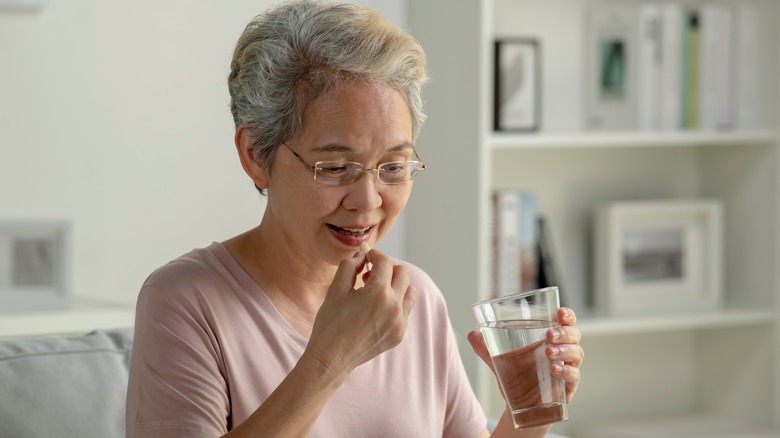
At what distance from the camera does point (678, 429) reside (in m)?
3.26

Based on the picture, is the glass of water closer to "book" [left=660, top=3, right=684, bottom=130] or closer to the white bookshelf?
the white bookshelf

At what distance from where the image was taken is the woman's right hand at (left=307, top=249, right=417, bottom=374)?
4.69 ft

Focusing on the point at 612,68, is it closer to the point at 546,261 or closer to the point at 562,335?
the point at 546,261

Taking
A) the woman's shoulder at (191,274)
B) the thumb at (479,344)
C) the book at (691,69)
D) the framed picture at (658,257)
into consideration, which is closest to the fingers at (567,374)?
the thumb at (479,344)

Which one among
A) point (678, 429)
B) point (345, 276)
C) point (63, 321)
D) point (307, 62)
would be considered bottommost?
point (678, 429)

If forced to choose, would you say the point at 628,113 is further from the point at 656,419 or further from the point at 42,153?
the point at 42,153

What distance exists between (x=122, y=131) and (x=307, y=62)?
4.22 feet

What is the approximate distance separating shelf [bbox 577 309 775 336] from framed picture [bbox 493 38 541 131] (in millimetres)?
536

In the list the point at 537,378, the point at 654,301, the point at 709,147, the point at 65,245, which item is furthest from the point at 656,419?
the point at 537,378

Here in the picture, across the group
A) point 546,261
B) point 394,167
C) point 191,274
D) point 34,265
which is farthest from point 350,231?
point 546,261

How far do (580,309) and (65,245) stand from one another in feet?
4.76

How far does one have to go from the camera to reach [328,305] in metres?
1.45

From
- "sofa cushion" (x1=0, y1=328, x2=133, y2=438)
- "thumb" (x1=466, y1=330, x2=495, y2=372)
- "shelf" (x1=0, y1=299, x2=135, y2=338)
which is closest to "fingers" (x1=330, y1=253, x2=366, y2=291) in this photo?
"thumb" (x1=466, y1=330, x2=495, y2=372)

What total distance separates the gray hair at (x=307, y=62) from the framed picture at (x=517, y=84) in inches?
51.0
